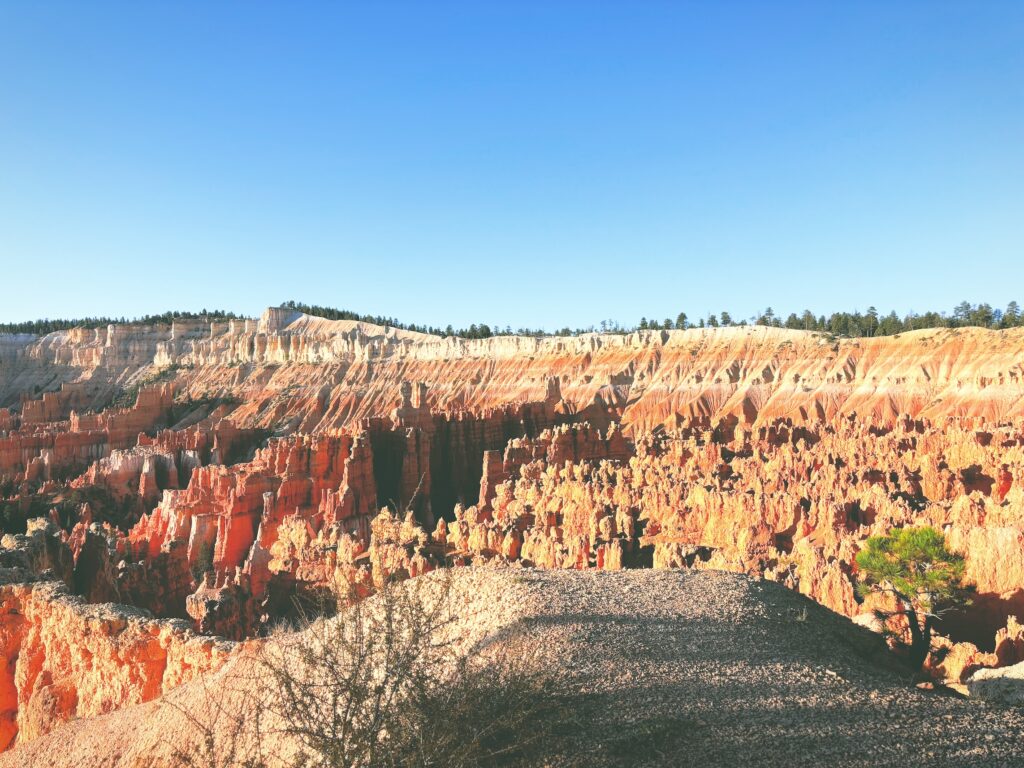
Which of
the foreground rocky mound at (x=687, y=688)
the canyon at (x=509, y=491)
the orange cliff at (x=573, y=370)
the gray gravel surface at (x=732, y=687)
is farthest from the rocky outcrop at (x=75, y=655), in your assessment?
the orange cliff at (x=573, y=370)

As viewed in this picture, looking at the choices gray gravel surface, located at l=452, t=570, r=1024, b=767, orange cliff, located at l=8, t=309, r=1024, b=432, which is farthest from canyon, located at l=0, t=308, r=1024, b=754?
gray gravel surface, located at l=452, t=570, r=1024, b=767

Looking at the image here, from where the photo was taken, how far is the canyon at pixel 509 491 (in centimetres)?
1446

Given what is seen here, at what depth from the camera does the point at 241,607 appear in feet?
63.7

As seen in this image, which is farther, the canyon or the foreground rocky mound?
the canyon

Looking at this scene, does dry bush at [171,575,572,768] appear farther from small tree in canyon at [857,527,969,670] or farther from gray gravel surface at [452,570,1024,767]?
small tree in canyon at [857,527,969,670]

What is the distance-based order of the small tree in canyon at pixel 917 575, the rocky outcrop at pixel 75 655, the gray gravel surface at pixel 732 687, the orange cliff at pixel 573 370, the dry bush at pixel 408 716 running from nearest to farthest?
the dry bush at pixel 408 716, the gray gravel surface at pixel 732 687, the rocky outcrop at pixel 75 655, the small tree in canyon at pixel 917 575, the orange cliff at pixel 573 370

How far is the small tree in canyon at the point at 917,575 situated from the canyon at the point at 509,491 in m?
0.55

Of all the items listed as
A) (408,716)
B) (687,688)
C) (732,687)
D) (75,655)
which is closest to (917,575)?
(732,687)

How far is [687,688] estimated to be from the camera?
8102mm

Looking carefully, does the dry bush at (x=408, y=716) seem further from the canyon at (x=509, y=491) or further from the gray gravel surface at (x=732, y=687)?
the canyon at (x=509, y=491)

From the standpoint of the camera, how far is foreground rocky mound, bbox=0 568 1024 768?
7.07 meters

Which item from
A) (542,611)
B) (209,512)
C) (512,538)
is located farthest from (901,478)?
(209,512)

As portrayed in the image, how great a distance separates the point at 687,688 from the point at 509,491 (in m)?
24.0

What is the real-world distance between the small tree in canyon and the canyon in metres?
0.55
